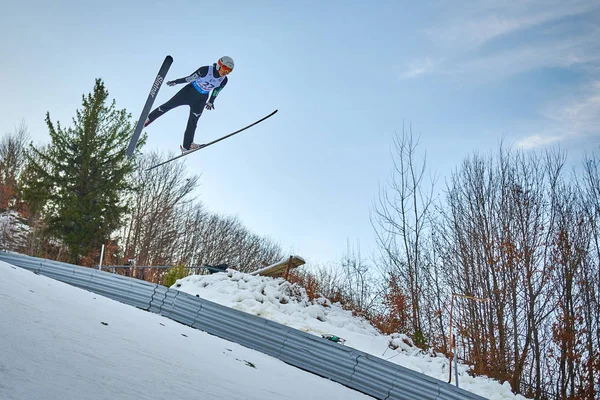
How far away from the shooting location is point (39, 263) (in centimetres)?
902

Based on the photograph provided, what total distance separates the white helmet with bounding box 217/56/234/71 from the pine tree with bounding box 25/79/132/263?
14677 millimetres

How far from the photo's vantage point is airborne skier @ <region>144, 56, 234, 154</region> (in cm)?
752

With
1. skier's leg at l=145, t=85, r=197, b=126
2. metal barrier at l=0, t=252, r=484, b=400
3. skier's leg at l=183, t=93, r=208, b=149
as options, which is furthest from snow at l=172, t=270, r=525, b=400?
skier's leg at l=145, t=85, r=197, b=126

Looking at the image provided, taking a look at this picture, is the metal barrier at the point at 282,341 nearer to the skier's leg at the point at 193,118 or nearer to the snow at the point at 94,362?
the snow at the point at 94,362

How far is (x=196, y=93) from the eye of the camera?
792 cm

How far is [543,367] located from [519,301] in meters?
2.15

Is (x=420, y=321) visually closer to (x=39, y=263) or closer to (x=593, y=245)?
(x=593, y=245)

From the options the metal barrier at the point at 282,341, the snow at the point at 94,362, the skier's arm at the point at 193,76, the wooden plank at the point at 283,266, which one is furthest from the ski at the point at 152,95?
the wooden plank at the point at 283,266

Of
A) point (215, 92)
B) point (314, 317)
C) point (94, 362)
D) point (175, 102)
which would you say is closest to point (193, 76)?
point (215, 92)

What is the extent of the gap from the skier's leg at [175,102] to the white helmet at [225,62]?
88 cm

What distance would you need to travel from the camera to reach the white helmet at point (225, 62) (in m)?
7.38

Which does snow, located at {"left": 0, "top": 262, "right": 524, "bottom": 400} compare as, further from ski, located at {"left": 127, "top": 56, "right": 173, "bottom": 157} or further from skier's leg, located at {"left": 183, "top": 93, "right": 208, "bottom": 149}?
skier's leg, located at {"left": 183, "top": 93, "right": 208, "bottom": 149}

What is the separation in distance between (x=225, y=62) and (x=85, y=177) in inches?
619

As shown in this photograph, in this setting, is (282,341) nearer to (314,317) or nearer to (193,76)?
(314,317)
